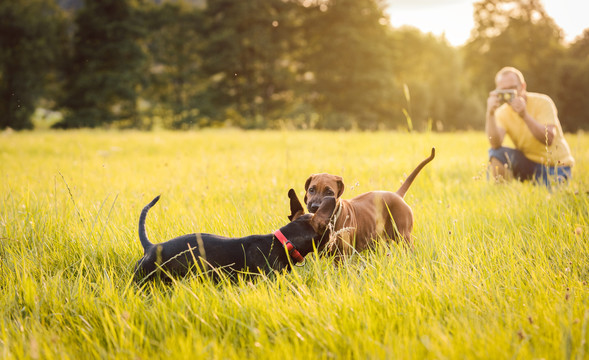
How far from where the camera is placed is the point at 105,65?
29797 mm

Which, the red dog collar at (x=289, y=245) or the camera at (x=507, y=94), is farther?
the camera at (x=507, y=94)

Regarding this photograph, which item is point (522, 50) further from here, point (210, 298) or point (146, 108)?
point (210, 298)

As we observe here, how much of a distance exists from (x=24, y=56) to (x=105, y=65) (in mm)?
5171

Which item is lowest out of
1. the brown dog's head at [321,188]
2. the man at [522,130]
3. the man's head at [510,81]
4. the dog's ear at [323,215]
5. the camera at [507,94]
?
the dog's ear at [323,215]

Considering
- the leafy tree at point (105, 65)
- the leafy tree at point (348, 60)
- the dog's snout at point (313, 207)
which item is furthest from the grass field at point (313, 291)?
the leafy tree at point (348, 60)

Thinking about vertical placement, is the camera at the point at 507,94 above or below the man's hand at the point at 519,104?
above

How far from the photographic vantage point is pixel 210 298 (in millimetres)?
2338

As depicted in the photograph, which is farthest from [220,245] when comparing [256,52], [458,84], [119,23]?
[458,84]

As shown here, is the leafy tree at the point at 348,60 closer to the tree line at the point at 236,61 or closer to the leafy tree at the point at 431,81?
the tree line at the point at 236,61

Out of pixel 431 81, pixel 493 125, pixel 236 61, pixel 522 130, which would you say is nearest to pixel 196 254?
pixel 493 125

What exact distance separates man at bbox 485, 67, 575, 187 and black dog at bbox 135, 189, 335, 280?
3884mm

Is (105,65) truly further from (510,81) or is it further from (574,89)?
(574,89)

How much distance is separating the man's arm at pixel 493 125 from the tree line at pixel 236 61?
20.3m

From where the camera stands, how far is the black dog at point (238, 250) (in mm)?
2637
